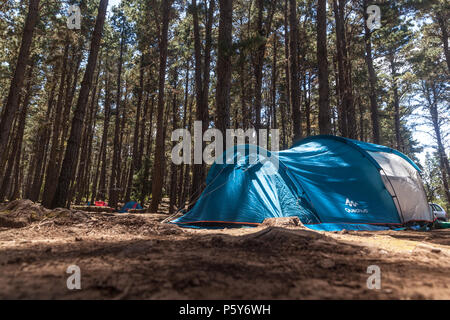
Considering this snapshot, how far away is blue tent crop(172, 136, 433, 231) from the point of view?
5738 mm

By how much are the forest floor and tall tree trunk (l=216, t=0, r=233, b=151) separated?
5.00 m

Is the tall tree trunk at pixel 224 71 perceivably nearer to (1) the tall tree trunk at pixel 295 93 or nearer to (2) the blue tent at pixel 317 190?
(2) the blue tent at pixel 317 190

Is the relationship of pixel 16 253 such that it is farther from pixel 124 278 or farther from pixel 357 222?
pixel 357 222

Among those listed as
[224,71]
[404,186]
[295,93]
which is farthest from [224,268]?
[295,93]

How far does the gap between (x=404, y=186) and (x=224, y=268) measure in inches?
268

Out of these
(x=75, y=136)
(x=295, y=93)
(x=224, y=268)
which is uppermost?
(x=295, y=93)

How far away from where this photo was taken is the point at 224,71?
8.23m

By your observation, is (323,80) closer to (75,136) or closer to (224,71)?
(224,71)

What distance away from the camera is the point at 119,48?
20.5 meters

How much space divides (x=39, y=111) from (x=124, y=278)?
24677 mm

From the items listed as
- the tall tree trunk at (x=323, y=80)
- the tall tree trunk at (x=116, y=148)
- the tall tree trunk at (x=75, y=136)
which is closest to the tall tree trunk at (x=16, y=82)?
the tall tree trunk at (x=75, y=136)

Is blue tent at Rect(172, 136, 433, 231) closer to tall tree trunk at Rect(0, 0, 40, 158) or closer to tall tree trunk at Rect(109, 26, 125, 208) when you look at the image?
tall tree trunk at Rect(0, 0, 40, 158)

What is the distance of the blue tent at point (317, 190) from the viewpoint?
574cm
